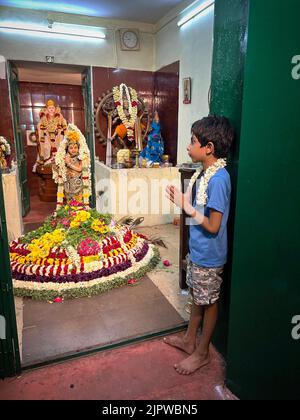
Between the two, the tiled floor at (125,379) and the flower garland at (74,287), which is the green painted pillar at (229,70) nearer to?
the tiled floor at (125,379)

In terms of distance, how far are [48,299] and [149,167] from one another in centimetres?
270

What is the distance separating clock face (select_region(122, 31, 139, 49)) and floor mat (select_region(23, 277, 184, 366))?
4.66 m

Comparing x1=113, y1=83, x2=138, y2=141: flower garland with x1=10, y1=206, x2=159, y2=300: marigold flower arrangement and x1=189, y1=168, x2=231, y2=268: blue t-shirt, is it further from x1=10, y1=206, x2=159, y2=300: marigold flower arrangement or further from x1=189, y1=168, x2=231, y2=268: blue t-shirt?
x1=189, y1=168, x2=231, y2=268: blue t-shirt

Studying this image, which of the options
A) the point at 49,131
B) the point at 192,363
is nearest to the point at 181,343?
the point at 192,363

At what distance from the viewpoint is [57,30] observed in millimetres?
5176

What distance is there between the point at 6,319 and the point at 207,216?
1.31m

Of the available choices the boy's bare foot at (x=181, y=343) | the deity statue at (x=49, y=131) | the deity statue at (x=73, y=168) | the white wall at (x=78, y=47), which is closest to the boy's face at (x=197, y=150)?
the boy's bare foot at (x=181, y=343)

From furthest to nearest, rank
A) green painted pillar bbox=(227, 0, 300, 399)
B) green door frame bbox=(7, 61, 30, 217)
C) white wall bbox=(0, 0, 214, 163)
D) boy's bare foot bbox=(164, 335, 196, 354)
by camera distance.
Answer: green door frame bbox=(7, 61, 30, 217) → white wall bbox=(0, 0, 214, 163) → boy's bare foot bbox=(164, 335, 196, 354) → green painted pillar bbox=(227, 0, 300, 399)

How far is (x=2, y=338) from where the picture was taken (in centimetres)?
180

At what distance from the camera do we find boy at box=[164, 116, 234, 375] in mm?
1693

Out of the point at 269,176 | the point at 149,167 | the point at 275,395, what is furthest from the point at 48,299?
the point at 149,167

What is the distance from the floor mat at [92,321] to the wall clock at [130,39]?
4633 millimetres

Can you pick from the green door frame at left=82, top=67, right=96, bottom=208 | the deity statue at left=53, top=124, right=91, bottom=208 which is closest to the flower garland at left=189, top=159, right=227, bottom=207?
the deity statue at left=53, top=124, right=91, bottom=208

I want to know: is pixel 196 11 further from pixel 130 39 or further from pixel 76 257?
pixel 76 257
